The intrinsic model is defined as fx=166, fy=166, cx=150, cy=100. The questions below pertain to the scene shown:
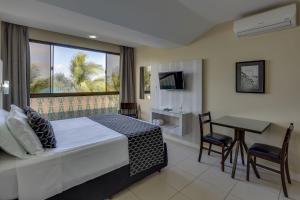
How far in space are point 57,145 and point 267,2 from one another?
10.9 feet

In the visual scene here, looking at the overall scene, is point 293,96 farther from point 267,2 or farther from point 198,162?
point 198,162

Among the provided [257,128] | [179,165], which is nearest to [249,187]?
[257,128]

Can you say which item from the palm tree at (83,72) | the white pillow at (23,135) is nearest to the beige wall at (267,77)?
the palm tree at (83,72)

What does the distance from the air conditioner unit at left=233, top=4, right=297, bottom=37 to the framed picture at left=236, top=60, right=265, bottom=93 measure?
0.50 m

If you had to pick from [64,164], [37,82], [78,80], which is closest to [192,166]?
[64,164]

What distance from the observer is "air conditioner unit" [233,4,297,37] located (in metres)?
2.26

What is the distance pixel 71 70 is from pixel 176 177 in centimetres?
343

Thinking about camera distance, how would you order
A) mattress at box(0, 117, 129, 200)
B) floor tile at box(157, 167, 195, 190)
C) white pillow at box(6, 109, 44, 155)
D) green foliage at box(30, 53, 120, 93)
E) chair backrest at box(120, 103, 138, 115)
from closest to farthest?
mattress at box(0, 117, 129, 200), white pillow at box(6, 109, 44, 155), floor tile at box(157, 167, 195, 190), green foliage at box(30, 53, 120, 93), chair backrest at box(120, 103, 138, 115)

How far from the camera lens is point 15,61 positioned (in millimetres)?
3172

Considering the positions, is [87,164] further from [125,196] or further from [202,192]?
[202,192]

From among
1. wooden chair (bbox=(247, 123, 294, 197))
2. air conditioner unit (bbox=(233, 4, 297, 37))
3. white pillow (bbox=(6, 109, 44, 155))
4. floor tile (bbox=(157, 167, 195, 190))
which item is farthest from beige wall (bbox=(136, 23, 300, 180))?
white pillow (bbox=(6, 109, 44, 155))

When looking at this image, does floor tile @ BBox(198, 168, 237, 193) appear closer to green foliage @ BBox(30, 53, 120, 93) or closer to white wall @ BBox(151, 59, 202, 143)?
white wall @ BBox(151, 59, 202, 143)

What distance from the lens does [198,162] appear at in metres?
2.97

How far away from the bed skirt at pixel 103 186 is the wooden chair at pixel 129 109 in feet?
8.87
